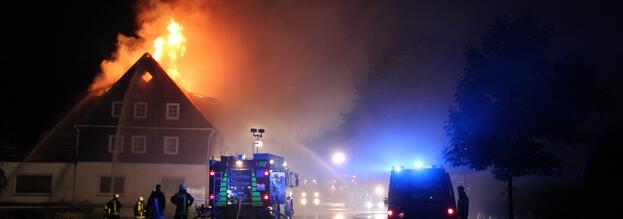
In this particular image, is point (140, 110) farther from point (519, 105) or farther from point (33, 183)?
point (519, 105)

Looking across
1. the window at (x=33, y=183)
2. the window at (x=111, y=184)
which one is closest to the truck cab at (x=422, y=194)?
the window at (x=111, y=184)

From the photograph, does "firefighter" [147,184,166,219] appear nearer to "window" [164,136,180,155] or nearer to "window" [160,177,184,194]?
"window" [160,177,184,194]

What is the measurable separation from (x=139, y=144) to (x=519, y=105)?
1227 inches

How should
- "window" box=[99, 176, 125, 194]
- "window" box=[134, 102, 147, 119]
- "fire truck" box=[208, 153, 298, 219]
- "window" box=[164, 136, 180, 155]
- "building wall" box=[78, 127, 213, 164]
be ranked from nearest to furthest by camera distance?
"fire truck" box=[208, 153, 298, 219], "window" box=[99, 176, 125, 194], "building wall" box=[78, 127, 213, 164], "window" box=[164, 136, 180, 155], "window" box=[134, 102, 147, 119]

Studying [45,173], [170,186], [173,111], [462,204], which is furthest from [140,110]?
[462,204]

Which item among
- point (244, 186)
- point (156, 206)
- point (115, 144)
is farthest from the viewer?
point (115, 144)

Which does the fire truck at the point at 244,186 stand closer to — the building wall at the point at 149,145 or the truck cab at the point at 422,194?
the truck cab at the point at 422,194

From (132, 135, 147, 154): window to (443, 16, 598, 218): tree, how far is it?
1141 inches

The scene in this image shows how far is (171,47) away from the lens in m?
51.5

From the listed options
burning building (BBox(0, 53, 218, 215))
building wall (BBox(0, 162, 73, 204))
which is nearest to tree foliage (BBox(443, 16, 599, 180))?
burning building (BBox(0, 53, 218, 215))

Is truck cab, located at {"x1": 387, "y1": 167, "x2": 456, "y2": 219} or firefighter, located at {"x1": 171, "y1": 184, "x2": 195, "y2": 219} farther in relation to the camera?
truck cab, located at {"x1": 387, "y1": 167, "x2": 456, "y2": 219}

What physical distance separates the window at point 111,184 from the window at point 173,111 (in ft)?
18.2

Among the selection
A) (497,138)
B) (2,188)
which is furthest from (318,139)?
(497,138)

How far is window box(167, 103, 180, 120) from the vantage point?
44.7 meters
